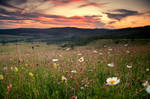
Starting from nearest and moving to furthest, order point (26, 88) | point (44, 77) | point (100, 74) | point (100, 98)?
point (100, 98) → point (26, 88) → point (44, 77) → point (100, 74)

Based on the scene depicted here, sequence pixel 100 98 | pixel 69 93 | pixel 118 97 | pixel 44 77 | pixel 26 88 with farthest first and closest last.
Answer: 1. pixel 44 77
2. pixel 26 88
3. pixel 69 93
4. pixel 100 98
5. pixel 118 97

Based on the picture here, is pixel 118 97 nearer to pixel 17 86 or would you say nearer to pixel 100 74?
pixel 100 74

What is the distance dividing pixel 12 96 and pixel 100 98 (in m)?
1.40

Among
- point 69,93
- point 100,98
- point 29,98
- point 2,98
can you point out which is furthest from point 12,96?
point 100,98

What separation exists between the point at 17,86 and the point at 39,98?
0.69 metres

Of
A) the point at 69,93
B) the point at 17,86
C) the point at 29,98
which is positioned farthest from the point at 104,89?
the point at 17,86

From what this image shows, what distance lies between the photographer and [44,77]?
8.07ft

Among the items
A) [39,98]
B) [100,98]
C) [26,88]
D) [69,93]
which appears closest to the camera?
[100,98]

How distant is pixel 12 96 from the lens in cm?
178

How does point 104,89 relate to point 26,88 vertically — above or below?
above

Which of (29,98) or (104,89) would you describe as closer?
(104,89)

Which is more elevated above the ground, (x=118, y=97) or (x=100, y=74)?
(x=118, y=97)

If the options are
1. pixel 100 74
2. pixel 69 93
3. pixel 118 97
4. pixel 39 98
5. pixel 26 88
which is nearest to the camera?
pixel 118 97

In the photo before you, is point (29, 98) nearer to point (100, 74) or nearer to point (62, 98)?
point (62, 98)
